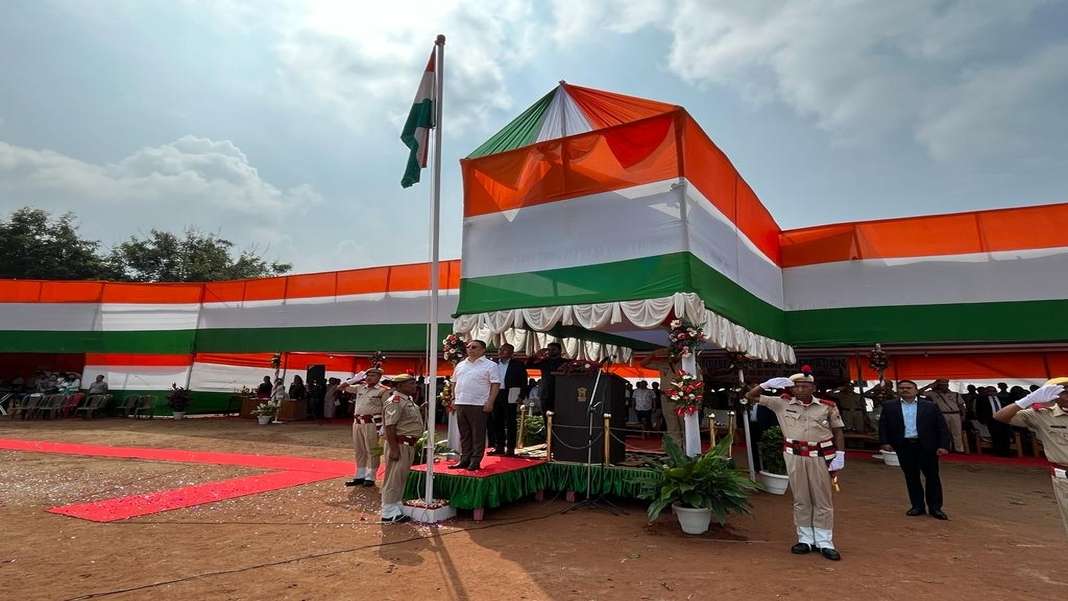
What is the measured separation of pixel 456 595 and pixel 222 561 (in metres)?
2.16

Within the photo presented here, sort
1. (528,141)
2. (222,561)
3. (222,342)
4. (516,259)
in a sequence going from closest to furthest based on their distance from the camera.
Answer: (222,561), (516,259), (528,141), (222,342)

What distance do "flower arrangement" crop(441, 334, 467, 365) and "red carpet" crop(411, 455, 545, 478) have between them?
149 centimetres

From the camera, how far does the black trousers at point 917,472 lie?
6297 millimetres

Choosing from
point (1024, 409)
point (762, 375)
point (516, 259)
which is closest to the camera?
point (1024, 409)

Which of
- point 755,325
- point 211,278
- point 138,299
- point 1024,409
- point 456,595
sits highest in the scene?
point 211,278

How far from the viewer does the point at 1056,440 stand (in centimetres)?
381

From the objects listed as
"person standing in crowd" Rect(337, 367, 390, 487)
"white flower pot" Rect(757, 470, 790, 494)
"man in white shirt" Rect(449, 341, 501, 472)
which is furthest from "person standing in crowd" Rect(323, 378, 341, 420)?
"white flower pot" Rect(757, 470, 790, 494)

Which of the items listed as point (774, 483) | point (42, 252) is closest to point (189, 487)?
point (774, 483)

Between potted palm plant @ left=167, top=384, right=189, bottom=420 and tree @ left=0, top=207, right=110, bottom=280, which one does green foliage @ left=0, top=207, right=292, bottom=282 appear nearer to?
tree @ left=0, top=207, right=110, bottom=280

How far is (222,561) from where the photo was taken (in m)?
4.44

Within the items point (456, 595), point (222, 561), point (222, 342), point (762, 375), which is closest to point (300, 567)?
point (222, 561)

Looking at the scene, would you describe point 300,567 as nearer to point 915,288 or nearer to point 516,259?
point 516,259

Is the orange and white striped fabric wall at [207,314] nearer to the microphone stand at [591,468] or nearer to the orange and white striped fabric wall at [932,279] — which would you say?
the microphone stand at [591,468]

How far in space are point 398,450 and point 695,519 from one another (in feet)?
10.6
